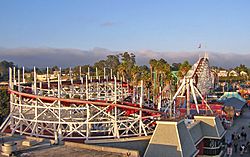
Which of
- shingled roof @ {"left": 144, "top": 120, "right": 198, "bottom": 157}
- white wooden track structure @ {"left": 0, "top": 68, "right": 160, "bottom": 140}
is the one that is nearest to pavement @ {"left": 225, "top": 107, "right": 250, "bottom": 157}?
white wooden track structure @ {"left": 0, "top": 68, "right": 160, "bottom": 140}

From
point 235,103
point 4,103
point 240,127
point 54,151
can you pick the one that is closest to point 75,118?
point 54,151

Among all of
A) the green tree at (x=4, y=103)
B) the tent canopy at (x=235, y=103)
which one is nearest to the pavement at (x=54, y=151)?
the green tree at (x=4, y=103)

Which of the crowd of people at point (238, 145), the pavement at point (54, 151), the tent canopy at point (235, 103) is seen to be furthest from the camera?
the tent canopy at point (235, 103)

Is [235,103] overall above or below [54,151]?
below

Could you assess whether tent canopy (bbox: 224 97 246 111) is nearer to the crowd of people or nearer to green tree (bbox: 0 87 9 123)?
the crowd of people

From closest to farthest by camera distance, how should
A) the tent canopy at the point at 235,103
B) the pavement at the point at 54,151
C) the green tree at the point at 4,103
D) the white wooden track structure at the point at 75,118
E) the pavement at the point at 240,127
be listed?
1. the pavement at the point at 54,151
2. the white wooden track structure at the point at 75,118
3. the pavement at the point at 240,127
4. the green tree at the point at 4,103
5. the tent canopy at the point at 235,103

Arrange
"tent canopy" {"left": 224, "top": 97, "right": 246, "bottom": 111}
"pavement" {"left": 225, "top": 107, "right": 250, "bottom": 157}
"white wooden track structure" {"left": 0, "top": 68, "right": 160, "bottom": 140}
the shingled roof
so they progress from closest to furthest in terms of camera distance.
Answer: the shingled roof
"white wooden track structure" {"left": 0, "top": 68, "right": 160, "bottom": 140}
"pavement" {"left": 225, "top": 107, "right": 250, "bottom": 157}
"tent canopy" {"left": 224, "top": 97, "right": 246, "bottom": 111}

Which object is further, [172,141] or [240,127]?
[240,127]

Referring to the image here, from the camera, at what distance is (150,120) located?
32.4 metres

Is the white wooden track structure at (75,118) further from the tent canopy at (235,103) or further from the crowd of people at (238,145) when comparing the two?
the tent canopy at (235,103)

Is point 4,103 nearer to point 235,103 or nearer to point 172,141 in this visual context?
point 172,141

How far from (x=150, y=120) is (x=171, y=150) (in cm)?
1046

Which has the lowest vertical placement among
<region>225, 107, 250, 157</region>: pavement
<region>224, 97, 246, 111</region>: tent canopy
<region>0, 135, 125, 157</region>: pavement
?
<region>225, 107, 250, 157</region>: pavement

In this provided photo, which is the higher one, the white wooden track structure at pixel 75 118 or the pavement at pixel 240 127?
the white wooden track structure at pixel 75 118
